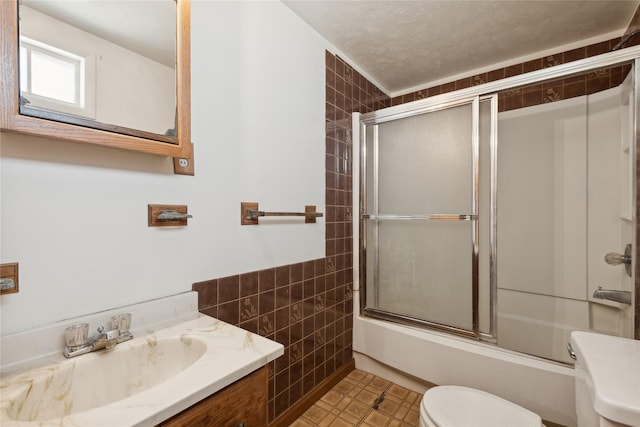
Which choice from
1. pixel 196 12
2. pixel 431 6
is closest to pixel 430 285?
pixel 431 6

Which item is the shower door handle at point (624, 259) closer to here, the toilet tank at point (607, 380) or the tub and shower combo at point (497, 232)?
the tub and shower combo at point (497, 232)

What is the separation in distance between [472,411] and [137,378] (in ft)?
4.39

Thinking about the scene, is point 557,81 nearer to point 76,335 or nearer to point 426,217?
point 426,217

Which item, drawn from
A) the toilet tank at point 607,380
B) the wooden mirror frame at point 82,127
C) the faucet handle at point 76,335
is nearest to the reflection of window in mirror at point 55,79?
the wooden mirror frame at point 82,127

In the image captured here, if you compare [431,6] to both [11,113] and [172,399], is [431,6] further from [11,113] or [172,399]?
[172,399]

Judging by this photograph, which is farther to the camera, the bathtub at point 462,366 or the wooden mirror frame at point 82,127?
the bathtub at point 462,366

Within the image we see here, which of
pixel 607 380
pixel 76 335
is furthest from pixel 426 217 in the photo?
pixel 76 335

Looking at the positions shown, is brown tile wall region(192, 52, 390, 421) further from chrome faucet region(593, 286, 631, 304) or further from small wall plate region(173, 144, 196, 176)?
chrome faucet region(593, 286, 631, 304)

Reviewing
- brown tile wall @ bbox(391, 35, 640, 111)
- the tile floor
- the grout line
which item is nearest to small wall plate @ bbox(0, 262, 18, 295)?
the tile floor

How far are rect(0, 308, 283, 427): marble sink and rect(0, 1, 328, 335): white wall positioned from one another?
0.56ft

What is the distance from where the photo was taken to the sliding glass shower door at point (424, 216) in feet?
5.68

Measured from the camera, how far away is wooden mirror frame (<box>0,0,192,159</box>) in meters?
0.69

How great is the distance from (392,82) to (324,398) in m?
2.50

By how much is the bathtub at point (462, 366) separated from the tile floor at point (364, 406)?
11 cm
